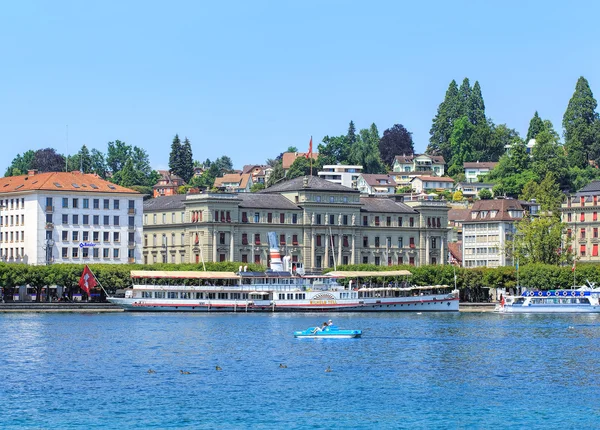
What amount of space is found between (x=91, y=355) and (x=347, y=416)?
3051 cm

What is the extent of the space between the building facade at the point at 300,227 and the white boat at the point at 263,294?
1734 cm

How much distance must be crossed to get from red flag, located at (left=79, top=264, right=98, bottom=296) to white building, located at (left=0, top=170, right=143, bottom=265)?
14578 millimetres

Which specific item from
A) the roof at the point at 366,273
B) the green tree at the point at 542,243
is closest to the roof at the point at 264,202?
the roof at the point at 366,273

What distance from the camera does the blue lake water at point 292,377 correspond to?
66.7 meters

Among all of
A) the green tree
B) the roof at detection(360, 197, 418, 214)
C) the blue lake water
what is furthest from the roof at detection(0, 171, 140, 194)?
the green tree

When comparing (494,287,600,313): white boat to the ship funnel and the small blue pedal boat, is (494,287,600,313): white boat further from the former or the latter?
the small blue pedal boat

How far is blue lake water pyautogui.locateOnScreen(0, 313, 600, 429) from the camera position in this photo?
6669 cm

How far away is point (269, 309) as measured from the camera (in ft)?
486

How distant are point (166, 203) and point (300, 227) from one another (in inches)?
714

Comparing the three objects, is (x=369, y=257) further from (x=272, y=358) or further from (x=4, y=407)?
(x=4, y=407)

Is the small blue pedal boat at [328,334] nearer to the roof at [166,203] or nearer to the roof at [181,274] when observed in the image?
the roof at [181,274]

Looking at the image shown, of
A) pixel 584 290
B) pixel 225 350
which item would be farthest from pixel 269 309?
pixel 225 350

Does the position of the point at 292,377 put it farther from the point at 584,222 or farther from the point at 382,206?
the point at 584,222

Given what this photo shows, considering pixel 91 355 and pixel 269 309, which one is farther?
pixel 269 309
